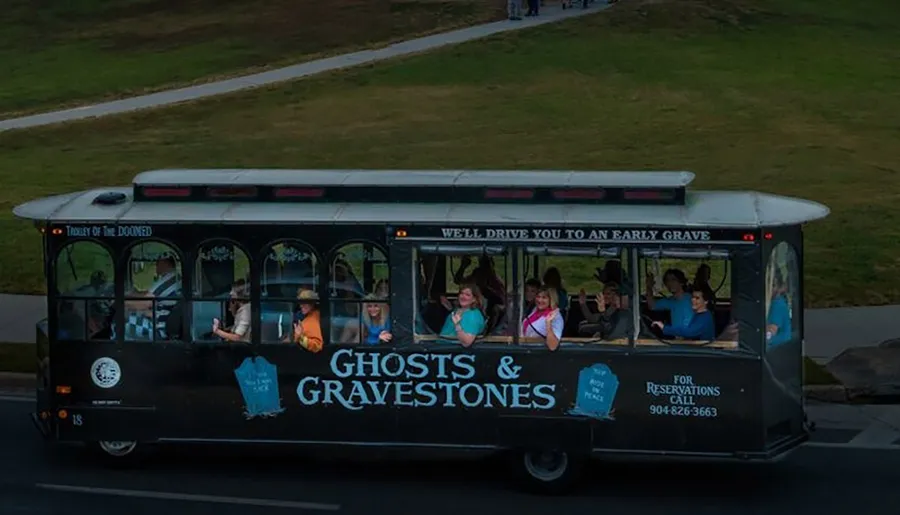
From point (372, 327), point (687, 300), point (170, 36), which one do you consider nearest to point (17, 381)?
point (372, 327)

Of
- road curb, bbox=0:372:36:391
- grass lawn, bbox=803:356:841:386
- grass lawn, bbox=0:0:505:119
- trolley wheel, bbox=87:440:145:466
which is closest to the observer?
trolley wheel, bbox=87:440:145:466

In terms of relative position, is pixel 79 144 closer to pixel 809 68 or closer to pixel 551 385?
pixel 809 68

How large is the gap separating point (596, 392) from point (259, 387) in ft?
9.17

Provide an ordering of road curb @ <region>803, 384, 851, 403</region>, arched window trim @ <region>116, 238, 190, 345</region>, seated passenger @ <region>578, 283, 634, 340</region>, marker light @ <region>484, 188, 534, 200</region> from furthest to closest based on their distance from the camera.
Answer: road curb @ <region>803, 384, 851, 403</region>, arched window trim @ <region>116, 238, 190, 345</region>, marker light @ <region>484, 188, 534, 200</region>, seated passenger @ <region>578, 283, 634, 340</region>

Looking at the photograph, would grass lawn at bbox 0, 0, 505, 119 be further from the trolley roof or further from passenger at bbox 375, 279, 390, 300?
passenger at bbox 375, 279, 390, 300

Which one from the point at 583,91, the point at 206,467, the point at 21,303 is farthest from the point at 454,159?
the point at 206,467

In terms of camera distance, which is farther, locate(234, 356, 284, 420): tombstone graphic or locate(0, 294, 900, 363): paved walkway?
locate(0, 294, 900, 363): paved walkway

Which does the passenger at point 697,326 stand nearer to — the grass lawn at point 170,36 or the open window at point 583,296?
the open window at point 583,296

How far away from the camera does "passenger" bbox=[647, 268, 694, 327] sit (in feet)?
39.2

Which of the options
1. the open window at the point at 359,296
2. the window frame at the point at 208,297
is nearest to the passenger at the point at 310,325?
the open window at the point at 359,296

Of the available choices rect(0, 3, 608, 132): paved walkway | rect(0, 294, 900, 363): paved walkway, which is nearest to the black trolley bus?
rect(0, 294, 900, 363): paved walkway

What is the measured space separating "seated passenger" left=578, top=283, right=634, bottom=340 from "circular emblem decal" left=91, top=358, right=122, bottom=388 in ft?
12.9

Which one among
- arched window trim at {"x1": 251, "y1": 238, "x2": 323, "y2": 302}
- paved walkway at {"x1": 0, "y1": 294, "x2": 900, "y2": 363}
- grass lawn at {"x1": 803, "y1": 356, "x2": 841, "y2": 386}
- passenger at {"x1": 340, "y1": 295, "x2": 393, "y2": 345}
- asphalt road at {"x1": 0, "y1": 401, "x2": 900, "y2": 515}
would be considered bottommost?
asphalt road at {"x1": 0, "y1": 401, "x2": 900, "y2": 515}

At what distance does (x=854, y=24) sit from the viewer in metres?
45.5
